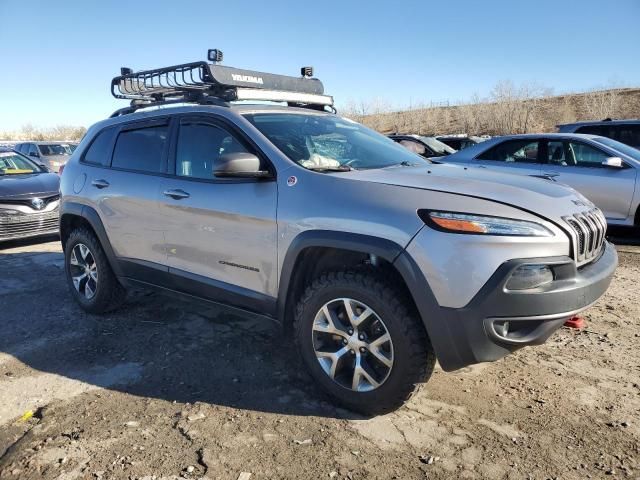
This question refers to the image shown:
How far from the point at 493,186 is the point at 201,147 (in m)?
2.08

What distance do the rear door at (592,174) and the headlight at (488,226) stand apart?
5332 mm

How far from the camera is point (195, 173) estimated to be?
3.74m

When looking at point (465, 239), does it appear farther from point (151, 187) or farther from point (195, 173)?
point (151, 187)

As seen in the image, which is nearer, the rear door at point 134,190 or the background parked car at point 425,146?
the rear door at point 134,190

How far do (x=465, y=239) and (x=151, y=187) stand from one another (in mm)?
2520

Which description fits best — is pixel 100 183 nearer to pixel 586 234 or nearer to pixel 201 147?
pixel 201 147

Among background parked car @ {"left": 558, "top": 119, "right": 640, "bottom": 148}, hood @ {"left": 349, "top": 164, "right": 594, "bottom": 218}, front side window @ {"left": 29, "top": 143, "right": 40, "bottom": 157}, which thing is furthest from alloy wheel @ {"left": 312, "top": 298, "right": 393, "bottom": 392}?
front side window @ {"left": 29, "top": 143, "right": 40, "bottom": 157}

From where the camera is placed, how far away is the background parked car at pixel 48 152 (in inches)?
642

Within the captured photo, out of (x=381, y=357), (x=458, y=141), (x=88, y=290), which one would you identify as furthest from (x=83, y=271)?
(x=458, y=141)

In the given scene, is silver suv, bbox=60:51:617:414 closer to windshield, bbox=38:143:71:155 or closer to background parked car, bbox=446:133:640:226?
background parked car, bbox=446:133:640:226

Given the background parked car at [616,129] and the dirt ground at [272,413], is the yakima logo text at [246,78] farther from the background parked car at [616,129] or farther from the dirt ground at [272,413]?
the background parked car at [616,129]

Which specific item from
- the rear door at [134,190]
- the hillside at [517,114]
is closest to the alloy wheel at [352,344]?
the rear door at [134,190]

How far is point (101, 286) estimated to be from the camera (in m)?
4.57

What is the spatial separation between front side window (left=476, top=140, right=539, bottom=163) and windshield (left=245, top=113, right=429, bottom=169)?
4294 mm
